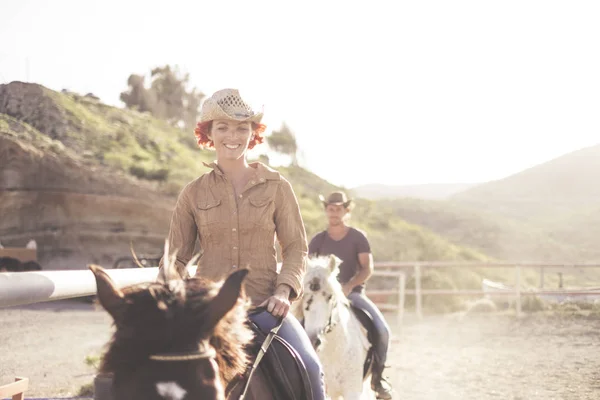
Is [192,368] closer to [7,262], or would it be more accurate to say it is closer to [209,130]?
[209,130]

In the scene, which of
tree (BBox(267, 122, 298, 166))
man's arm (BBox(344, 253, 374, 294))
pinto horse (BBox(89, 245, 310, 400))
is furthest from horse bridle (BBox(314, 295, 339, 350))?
tree (BBox(267, 122, 298, 166))

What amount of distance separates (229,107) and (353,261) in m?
4.30

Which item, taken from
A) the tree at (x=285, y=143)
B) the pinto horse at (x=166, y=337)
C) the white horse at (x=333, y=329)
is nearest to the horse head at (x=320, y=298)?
the white horse at (x=333, y=329)

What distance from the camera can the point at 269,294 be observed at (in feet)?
10.1

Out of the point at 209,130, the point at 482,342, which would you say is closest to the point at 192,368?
the point at 209,130

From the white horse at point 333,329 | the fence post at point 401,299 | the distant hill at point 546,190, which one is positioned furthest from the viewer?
the distant hill at point 546,190

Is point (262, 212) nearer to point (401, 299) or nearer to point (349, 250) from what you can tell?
point (349, 250)

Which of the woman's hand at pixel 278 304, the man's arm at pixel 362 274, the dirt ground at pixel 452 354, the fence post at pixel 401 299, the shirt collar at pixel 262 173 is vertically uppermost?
the shirt collar at pixel 262 173

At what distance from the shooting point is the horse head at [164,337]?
1932 mm

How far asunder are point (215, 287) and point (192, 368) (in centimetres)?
29

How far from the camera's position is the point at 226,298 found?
1979 millimetres

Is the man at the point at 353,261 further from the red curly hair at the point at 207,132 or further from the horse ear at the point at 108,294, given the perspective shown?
the horse ear at the point at 108,294

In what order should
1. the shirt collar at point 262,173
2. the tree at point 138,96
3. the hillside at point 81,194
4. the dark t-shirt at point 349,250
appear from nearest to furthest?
the shirt collar at point 262,173
the dark t-shirt at point 349,250
the hillside at point 81,194
the tree at point 138,96

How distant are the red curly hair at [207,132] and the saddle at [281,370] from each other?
1.04 meters
